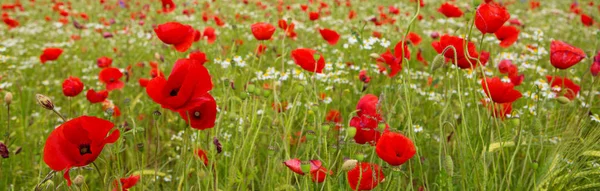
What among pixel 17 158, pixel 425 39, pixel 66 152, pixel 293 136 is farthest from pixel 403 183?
pixel 425 39

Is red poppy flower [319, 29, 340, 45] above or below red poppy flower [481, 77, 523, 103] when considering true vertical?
below

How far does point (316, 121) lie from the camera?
224 centimetres

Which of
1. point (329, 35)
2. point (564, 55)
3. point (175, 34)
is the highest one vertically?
point (175, 34)

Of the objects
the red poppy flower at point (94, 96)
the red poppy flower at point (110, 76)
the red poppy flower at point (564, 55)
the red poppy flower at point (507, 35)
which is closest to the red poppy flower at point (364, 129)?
the red poppy flower at point (564, 55)

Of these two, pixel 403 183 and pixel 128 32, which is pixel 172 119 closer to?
pixel 403 183

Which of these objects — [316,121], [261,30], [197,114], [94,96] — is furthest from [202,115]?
[94,96]

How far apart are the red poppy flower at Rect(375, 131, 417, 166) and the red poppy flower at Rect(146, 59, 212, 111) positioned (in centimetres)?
52

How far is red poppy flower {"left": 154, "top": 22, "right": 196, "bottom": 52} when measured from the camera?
6.38ft

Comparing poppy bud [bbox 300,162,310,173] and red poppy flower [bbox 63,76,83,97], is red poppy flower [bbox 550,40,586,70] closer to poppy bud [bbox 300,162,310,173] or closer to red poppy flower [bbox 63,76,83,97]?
poppy bud [bbox 300,162,310,173]

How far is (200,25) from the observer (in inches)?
253

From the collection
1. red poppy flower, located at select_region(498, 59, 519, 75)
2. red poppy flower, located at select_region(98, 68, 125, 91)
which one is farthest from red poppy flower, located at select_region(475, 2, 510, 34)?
red poppy flower, located at select_region(98, 68, 125, 91)

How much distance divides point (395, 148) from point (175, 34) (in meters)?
1.01

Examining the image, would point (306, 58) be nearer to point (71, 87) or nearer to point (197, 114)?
point (197, 114)

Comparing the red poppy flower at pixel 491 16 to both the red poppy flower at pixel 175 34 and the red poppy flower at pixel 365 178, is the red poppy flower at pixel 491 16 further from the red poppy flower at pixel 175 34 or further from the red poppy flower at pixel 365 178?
the red poppy flower at pixel 175 34
